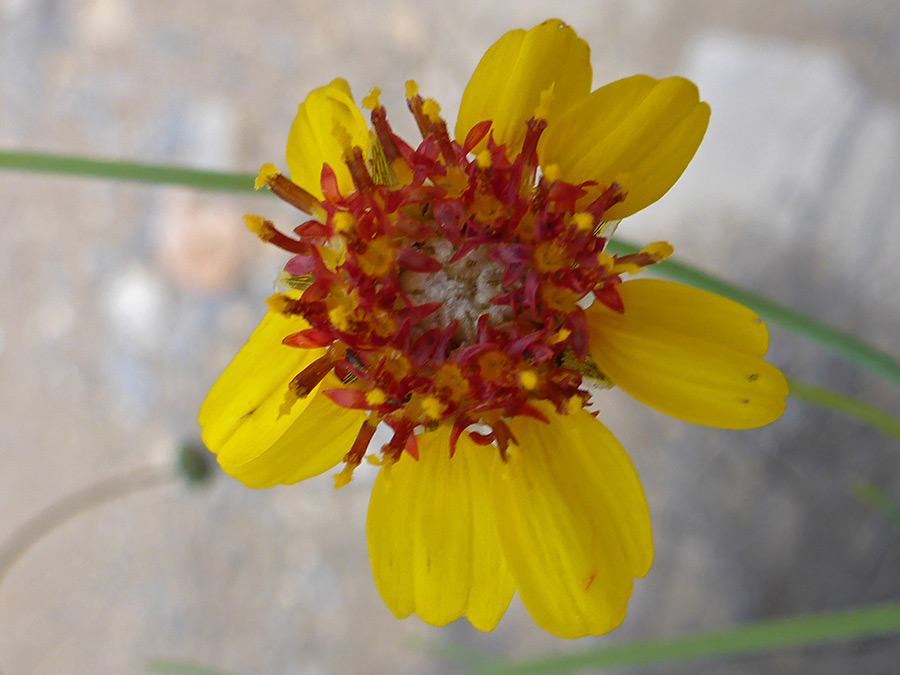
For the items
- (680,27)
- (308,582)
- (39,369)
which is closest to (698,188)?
(680,27)

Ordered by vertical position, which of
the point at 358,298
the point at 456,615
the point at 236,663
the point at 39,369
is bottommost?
the point at 236,663

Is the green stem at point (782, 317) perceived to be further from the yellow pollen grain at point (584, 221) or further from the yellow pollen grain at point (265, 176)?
the yellow pollen grain at point (265, 176)

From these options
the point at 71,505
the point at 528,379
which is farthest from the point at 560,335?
the point at 71,505

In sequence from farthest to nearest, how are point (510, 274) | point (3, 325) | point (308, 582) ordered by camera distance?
1. point (3, 325)
2. point (308, 582)
3. point (510, 274)

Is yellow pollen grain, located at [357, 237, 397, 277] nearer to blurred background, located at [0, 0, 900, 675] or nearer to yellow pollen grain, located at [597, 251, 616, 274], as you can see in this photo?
yellow pollen grain, located at [597, 251, 616, 274]

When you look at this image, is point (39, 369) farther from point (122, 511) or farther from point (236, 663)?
point (236, 663)

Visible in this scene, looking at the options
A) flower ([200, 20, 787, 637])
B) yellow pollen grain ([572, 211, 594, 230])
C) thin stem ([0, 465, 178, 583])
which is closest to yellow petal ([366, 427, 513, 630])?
flower ([200, 20, 787, 637])

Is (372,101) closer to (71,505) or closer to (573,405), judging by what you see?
(573,405)

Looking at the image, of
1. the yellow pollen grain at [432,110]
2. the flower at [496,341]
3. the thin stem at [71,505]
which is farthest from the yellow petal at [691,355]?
the thin stem at [71,505]
